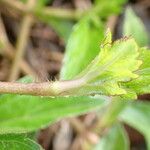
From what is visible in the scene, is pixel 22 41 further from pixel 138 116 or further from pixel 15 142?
pixel 15 142

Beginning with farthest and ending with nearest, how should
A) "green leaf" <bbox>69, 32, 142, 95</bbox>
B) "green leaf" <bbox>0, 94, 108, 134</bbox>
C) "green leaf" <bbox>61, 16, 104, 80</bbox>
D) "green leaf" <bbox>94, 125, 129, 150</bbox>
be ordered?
"green leaf" <bbox>94, 125, 129, 150</bbox>
"green leaf" <bbox>61, 16, 104, 80</bbox>
"green leaf" <bbox>0, 94, 108, 134</bbox>
"green leaf" <bbox>69, 32, 142, 95</bbox>

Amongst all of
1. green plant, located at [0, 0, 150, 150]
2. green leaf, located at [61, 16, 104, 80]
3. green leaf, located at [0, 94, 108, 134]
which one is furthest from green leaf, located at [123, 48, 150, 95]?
green leaf, located at [61, 16, 104, 80]

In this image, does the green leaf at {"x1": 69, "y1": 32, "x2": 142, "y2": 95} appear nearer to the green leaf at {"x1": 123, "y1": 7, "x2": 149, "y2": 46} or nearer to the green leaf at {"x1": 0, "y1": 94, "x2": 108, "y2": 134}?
the green leaf at {"x1": 0, "y1": 94, "x2": 108, "y2": 134}

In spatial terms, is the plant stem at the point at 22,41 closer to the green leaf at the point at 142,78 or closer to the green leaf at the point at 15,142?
the green leaf at the point at 15,142

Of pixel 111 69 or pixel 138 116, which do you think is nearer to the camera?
pixel 111 69

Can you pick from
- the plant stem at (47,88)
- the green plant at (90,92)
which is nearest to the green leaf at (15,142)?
the green plant at (90,92)

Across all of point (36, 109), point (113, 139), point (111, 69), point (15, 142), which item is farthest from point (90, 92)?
point (113, 139)
